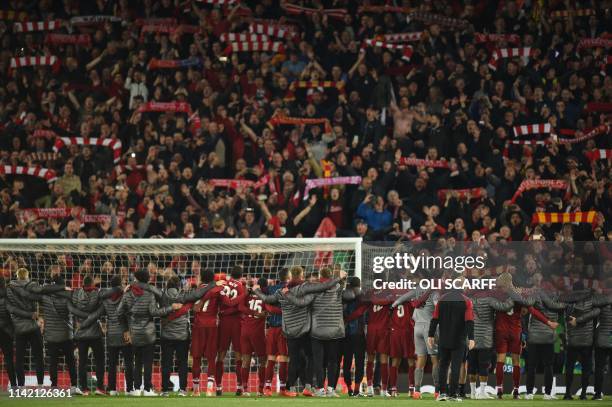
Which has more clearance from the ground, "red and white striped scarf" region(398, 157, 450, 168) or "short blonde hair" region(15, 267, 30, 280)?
"red and white striped scarf" region(398, 157, 450, 168)

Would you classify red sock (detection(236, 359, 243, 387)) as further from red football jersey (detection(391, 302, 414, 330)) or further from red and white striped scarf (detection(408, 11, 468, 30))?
red and white striped scarf (detection(408, 11, 468, 30))

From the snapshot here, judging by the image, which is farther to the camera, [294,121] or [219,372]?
[294,121]

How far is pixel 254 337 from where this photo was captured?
17.2 meters

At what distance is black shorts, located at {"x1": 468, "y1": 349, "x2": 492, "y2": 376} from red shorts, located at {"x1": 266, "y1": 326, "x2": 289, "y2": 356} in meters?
2.61

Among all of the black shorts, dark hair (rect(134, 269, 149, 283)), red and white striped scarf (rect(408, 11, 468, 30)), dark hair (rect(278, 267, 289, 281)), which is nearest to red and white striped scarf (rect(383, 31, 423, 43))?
red and white striped scarf (rect(408, 11, 468, 30))

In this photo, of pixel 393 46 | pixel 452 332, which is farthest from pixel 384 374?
pixel 393 46

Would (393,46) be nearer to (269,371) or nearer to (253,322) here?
(253,322)

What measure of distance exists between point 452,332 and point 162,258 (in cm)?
532

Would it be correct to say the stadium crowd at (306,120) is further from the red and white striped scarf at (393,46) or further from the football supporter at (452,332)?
the football supporter at (452,332)

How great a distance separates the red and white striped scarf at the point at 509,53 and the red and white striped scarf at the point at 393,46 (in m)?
1.72

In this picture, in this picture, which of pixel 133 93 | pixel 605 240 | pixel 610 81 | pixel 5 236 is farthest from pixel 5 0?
pixel 605 240

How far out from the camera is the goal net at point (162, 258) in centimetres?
1836

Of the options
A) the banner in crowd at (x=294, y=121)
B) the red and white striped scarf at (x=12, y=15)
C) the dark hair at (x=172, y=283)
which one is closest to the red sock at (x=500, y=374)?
the dark hair at (x=172, y=283)

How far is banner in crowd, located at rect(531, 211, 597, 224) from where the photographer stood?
2048 centimetres
